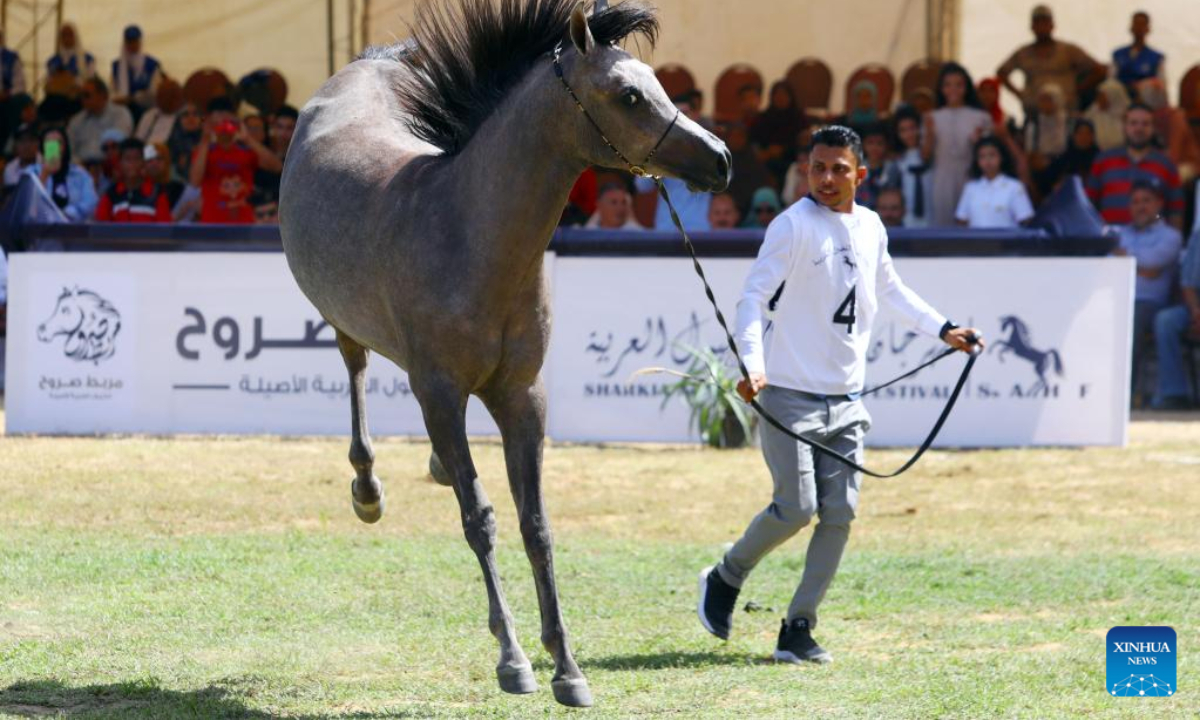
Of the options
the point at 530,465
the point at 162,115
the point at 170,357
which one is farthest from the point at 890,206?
the point at 530,465

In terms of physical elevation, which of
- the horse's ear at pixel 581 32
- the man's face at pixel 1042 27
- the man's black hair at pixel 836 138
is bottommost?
the man's black hair at pixel 836 138

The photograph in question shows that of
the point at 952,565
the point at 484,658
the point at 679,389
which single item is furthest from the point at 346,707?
the point at 679,389

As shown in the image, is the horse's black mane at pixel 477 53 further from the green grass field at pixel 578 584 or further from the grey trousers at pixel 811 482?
the green grass field at pixel 578 584

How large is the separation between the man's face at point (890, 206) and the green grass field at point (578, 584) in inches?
125

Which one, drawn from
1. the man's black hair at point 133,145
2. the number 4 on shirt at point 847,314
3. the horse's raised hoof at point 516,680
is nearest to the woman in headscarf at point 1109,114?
the man's black hair at point 133,145

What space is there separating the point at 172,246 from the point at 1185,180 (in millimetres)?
9676

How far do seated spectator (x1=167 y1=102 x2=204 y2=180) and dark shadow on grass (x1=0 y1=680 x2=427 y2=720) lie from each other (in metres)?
11.7

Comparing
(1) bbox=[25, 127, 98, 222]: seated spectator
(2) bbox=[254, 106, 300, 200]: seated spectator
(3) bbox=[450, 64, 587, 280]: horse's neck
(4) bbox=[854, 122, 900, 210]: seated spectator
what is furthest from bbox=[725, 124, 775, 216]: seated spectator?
(3) bbox=[450, 64, 587, 280]: horse's neck

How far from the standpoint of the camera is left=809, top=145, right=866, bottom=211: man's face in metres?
6.65

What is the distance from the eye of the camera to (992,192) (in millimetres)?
15430

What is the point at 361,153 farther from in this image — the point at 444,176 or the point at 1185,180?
the point at 1185,180

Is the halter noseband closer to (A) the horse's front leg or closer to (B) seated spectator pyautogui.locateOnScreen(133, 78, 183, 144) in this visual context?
(A) the horse's front leg

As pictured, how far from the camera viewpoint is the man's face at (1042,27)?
17750 mm

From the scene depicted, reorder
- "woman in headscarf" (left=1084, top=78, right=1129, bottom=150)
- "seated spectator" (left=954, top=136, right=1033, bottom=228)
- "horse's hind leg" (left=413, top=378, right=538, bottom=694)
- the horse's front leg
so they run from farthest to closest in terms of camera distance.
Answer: "woman in headscarf" (left=1084, top=78, right=1129, bottom=150) < "seated spectator" (left=954, top=136, right=1033, bottom=228) < the horse's front leg < "horse's hind leg" (left=413, top=378, right=538, bottom=694)
